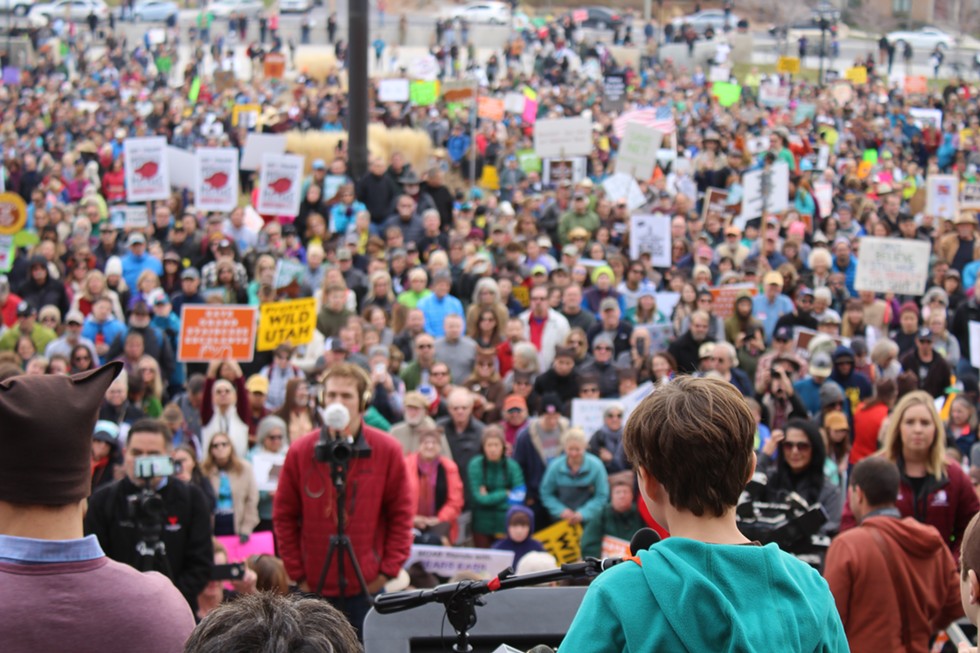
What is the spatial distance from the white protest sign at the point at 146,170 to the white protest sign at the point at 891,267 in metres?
7.69

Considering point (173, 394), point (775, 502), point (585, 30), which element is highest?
point (585, 30)

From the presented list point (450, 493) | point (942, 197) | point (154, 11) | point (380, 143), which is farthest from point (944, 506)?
point (154, 11)

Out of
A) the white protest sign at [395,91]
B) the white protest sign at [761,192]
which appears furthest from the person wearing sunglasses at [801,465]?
the white protest sign at [395,91]

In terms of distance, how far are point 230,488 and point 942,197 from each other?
484 inches

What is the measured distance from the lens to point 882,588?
4.24m

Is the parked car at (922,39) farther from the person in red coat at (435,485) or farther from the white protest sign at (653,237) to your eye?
the person in red coat at (435,485)

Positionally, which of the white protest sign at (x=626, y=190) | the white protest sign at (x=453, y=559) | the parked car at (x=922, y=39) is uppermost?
the parked car at (x=922, y=39)

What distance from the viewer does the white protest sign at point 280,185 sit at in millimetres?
14875

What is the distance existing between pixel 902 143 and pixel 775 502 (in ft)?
72.5

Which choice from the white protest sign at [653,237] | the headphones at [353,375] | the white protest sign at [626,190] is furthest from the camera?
the white protest sign at [626,190]

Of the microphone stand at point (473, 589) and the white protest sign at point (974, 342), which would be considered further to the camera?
the white protest sign at point (974, 342)

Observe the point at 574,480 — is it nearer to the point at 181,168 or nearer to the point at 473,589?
the point at 473,589

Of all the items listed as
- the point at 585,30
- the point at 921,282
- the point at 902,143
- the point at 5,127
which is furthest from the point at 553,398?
the point at 585,30

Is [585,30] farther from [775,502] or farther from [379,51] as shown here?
[775,502]
